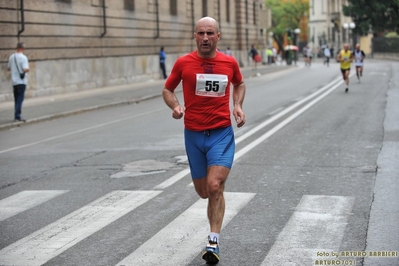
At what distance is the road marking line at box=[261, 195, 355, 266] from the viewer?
6659 millimetres

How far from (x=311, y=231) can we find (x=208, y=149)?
1.40 m

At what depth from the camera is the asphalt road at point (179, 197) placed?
6.97 metres

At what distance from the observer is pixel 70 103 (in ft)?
88.7

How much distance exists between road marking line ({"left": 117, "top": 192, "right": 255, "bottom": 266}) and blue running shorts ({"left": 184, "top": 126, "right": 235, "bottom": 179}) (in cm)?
64

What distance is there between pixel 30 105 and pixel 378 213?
19742 millimetres

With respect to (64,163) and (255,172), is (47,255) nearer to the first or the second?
(255,172)

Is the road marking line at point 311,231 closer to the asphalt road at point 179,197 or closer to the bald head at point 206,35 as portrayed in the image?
the asphalt road at point 179,197

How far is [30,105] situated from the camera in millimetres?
26719

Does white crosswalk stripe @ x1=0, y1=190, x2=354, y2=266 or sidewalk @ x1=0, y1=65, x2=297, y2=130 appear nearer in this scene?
white crosswalk stripe @ x1=0, y1=190, x2=354, y2=266

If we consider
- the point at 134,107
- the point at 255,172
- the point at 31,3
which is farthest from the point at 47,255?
the point at 31,3

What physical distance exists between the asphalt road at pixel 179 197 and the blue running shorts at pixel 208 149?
719mm

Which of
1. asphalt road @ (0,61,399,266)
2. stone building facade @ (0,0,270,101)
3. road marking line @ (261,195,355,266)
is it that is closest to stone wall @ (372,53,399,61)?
stone building facade @ (0,0,270,101)

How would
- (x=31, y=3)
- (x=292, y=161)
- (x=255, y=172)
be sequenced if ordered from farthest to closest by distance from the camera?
(x=31, y=3), (x=292, y=161), (x=255, y=172)

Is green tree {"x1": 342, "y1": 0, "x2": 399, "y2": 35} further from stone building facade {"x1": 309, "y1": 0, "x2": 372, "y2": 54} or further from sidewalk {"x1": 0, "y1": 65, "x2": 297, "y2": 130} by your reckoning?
stone building facade {"x1": 309, "y1": 0, "x2": 372, "y2": 54}
